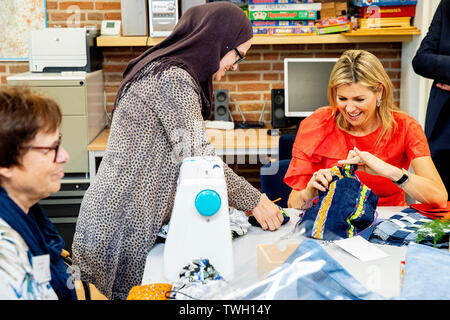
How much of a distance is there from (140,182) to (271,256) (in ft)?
1.83

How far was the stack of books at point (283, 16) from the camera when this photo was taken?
373 cm

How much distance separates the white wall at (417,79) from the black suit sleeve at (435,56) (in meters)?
0.74

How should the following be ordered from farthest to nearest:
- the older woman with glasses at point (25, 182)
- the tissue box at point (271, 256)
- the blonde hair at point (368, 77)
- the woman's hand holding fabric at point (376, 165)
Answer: the blonde hair at point (368, 77) → the woman's hand holding fabric at point (376, 165) → the tissue box at point (271, 256) → the older woman with glasses at point (25, 182)

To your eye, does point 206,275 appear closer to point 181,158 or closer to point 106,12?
point 181,158

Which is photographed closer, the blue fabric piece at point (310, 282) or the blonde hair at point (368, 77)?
the blue fabric piece at point (310, 282)

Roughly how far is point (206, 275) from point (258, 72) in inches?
117

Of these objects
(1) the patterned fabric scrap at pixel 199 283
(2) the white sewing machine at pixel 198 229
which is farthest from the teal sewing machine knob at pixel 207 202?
(1) the patterned fabric scrap at pixel 199 283

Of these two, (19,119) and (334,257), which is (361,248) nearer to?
(334,257)

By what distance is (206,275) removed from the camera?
47.9 inches

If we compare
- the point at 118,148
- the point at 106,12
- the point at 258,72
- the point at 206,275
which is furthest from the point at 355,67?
the point at 106,12

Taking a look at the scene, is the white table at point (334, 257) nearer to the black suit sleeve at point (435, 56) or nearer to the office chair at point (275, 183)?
the office chair at point (275, 183)

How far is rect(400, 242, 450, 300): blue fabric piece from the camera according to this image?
100 centimetres

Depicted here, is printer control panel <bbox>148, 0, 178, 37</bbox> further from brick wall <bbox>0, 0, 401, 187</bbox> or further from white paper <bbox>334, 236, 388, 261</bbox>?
white paper <bbox>334, 236, 388, 261</bbox>

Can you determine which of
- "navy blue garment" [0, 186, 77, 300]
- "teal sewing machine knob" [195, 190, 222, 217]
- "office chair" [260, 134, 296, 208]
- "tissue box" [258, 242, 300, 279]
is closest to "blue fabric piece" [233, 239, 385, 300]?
"tissue box" [258, 242, 300, 279]
